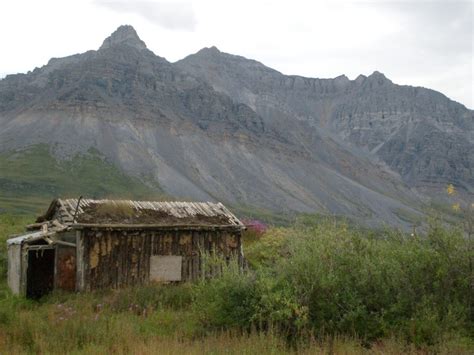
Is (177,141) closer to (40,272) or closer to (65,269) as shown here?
(40,272)

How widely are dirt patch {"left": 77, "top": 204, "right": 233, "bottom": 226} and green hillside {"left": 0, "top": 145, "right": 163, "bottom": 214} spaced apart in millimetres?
76791

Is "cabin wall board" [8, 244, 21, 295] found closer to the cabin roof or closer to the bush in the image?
the cabin roof

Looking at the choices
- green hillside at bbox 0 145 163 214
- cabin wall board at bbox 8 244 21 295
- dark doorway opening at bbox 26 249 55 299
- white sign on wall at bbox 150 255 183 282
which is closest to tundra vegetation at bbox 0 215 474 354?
cabin wall board at bbox 8 244 21 295

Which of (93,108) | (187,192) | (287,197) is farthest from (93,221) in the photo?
(93,108)

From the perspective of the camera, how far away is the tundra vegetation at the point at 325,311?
9141 millimetres

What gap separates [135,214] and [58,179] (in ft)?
318

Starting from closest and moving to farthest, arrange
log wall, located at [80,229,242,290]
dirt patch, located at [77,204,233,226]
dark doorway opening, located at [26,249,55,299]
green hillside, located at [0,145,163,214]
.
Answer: log wall, located at [80,229,242,290] < dark doorway opening, located at [26,249,55,299] < dirt patch, located at [77,204,233,226] < green hillside, located at [0,145,163,214]

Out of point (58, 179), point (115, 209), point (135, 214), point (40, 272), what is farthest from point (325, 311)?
point (58, 179)

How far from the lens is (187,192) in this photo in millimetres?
107562

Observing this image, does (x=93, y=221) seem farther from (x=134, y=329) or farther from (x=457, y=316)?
(x=457, y=316)

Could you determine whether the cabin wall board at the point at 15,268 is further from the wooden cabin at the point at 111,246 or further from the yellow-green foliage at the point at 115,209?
the yellow-green foliage at the point at 115,209

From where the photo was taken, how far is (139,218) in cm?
1959

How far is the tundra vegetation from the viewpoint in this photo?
914 cm

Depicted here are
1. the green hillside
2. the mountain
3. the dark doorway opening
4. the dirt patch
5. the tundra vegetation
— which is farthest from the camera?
the mountain
